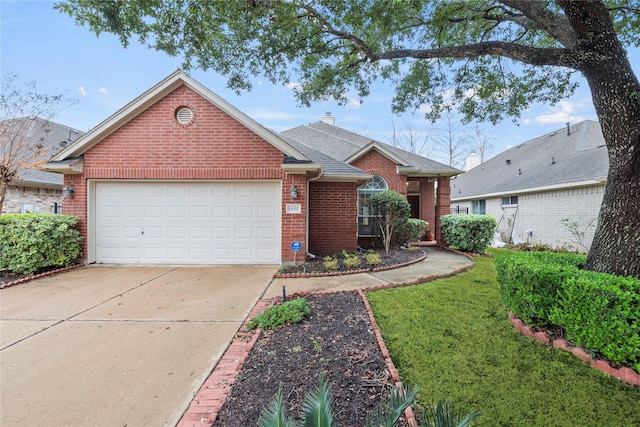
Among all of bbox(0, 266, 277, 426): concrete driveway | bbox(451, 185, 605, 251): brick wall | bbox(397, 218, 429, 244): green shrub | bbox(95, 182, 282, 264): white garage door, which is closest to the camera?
bbox(0, 266, 277, 426): concrete driveway

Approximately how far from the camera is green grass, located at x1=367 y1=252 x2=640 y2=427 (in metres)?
2.31

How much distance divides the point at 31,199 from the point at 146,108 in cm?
915

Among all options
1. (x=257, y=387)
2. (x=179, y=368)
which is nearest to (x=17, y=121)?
(x=179, y=368)

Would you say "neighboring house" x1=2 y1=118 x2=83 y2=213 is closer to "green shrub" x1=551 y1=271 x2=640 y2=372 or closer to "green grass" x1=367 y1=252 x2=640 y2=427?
"green grass" x1=367 y1=252 x2=640 y2=427

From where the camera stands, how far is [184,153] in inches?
314

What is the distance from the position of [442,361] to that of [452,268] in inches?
203

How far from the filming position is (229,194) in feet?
26.7

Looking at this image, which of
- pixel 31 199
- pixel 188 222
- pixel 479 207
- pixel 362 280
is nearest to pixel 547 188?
pixel 479 207

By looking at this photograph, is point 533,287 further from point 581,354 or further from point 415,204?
point 415,204

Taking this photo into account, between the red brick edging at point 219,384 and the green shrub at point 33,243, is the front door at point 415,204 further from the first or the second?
the green shrub at point 33,243

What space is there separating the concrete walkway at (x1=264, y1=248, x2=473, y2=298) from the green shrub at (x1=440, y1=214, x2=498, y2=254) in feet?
10.1

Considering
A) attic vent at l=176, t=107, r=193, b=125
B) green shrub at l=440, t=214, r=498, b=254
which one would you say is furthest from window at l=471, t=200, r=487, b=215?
attic vent at l=176, t=107, r=193, b=125

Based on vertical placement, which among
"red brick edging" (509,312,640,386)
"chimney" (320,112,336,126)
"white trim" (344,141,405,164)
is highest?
"chimney" (320,112,336,126)

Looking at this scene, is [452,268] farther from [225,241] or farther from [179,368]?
[179,368]
